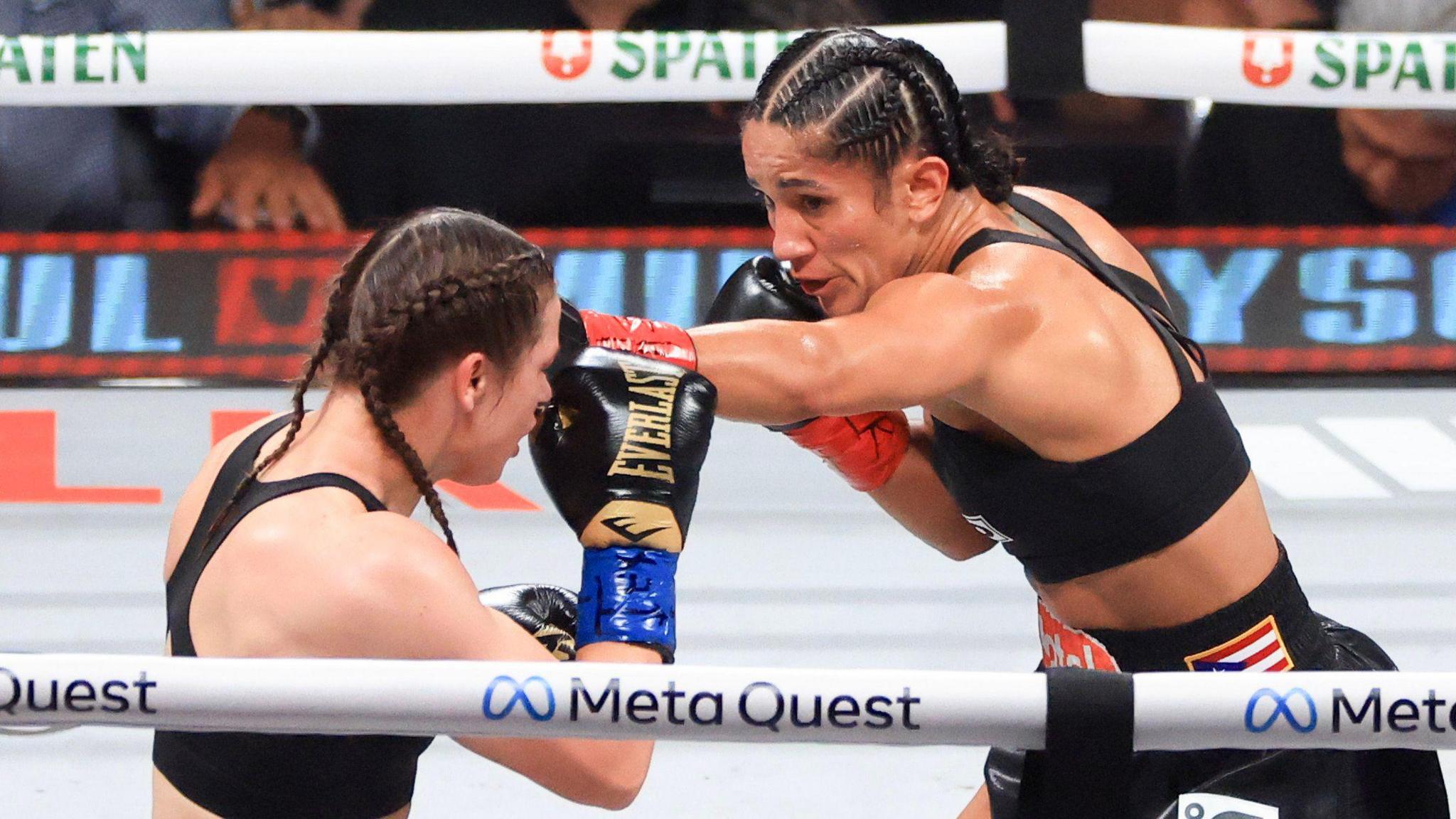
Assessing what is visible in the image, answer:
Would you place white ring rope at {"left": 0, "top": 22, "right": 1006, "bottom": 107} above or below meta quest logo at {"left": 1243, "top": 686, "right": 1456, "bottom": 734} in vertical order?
above

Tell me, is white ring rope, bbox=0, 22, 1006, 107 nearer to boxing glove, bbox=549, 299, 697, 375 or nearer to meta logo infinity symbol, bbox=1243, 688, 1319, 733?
boxing glove, bbox=549, 299, 697, 375

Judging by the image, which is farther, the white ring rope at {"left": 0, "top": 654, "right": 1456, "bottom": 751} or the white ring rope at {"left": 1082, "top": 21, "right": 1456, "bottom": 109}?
the white ring rope at {"left": 1082, "top": 21, "right": 1456, "bottom": 109}

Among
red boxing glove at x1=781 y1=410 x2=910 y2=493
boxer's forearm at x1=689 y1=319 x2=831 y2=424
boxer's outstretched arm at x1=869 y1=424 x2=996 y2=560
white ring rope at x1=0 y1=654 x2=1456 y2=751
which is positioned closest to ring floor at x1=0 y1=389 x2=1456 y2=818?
boxer's outstretched arm at x1=869 y1=424 x2=996 y2=560

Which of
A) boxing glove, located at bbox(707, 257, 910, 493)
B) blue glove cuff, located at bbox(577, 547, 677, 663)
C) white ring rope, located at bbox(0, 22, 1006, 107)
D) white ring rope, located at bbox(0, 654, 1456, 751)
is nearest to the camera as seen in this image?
white ring rope, located at bbox(0, 654, 1456, 751)

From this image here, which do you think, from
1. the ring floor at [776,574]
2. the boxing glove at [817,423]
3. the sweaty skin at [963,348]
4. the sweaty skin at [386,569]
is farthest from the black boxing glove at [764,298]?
the ring floor at [776,574]

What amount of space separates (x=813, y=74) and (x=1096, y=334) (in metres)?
0.38

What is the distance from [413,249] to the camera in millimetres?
1363

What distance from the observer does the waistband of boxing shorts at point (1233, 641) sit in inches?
64.4

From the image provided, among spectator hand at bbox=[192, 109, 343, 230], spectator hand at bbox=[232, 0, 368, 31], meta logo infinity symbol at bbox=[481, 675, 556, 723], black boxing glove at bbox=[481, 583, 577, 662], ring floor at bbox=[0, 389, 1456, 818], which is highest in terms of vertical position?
spectator hand at bbox=[232, 0, 368, 31]

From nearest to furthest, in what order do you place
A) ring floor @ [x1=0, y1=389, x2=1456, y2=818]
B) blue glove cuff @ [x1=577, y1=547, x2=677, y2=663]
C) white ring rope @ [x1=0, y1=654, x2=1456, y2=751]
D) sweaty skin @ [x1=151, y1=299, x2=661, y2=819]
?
white ring rope @ [x1=0, y1=654, x2=1456, y2=751], sweaty skin @ [x1=151, y1=299, x2=661, y2=819], blue glove cuff @ [x1=577, y1=547, x2=677, y2=663], ring floor @ [x1=0, y1=389, x2=1456, y2=818]

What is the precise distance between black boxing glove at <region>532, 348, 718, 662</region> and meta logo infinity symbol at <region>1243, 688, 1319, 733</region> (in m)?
0.51

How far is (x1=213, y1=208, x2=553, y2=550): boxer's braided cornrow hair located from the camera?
1349 millimetres

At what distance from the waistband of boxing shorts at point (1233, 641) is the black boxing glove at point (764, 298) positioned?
47 centimetres

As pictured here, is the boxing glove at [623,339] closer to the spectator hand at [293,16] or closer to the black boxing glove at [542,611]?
the black boxing glove at [542,611]
